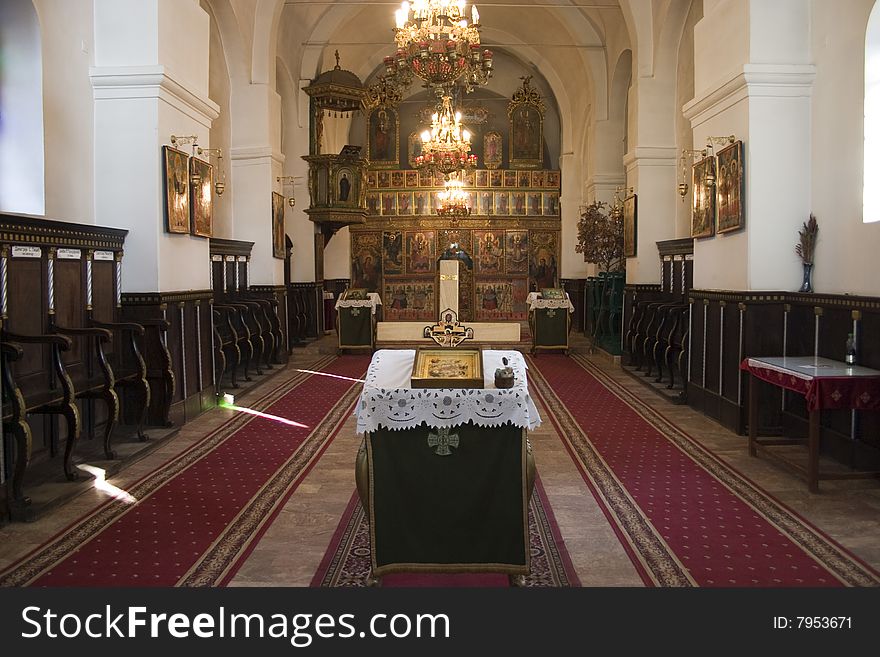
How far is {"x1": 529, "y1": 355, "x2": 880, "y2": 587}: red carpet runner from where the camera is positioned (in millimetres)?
4227

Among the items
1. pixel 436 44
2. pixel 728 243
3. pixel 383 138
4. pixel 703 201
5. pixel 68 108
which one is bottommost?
pixel 728 243

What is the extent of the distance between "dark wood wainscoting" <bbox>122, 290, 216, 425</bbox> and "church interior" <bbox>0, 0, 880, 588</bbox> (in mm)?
36

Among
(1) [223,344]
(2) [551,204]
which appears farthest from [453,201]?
(1) [223,344]

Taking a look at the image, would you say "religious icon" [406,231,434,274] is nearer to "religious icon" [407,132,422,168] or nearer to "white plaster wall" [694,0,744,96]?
"religious icon" [407,132,422,168]

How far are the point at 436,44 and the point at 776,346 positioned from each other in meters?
4.53

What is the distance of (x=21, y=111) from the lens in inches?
299

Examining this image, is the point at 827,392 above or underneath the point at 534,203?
underneath

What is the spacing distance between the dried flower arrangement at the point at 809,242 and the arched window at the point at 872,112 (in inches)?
31.1

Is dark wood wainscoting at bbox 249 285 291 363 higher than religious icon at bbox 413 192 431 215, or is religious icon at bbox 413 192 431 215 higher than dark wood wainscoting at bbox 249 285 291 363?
religious icon at bbox 413 192 431 215

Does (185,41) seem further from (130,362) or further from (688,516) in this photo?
(688,516)

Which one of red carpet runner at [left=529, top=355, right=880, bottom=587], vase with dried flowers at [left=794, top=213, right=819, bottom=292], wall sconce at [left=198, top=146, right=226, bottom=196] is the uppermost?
wall sconce at [left=198, top=146, right=226, bottom=196]

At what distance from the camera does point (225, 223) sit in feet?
46.0

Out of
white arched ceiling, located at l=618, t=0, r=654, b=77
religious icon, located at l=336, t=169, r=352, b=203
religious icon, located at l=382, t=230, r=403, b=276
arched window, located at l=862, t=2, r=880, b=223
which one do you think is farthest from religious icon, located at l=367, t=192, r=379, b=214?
arched window, located at l=862, t=2, r=880, b=223

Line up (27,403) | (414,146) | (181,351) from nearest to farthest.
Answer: (27,403)
(181,351)
(414,146)
